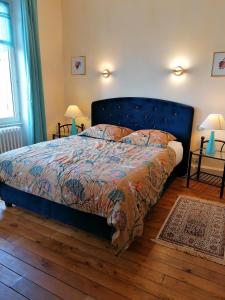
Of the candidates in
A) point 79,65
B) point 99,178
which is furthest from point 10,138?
point 99,178

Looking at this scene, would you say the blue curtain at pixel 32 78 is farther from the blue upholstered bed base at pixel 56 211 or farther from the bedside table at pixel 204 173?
the bedside table at pixel 204 173

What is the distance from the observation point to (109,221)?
Result: 1.83 m

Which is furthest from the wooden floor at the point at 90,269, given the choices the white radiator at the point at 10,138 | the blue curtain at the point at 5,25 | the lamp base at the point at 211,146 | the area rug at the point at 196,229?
the blue curtain at the point at 5,25

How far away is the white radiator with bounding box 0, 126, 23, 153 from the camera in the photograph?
3.57 m

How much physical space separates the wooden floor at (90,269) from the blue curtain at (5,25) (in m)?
2.78

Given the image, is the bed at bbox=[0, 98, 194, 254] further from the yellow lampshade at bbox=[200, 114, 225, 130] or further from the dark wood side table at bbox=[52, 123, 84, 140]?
the dark wood side table at bbox=[52, 123, 84, 140]

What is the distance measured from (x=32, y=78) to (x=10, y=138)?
1055mm

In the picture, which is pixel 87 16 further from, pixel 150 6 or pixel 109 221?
pixel 109 221

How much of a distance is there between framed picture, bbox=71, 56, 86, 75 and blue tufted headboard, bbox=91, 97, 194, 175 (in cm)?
67

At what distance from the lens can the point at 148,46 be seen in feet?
11.9

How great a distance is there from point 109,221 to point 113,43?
3.19 m

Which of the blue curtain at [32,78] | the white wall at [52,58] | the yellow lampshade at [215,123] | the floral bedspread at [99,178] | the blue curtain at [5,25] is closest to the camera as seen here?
the floral bedspread at [99,178]

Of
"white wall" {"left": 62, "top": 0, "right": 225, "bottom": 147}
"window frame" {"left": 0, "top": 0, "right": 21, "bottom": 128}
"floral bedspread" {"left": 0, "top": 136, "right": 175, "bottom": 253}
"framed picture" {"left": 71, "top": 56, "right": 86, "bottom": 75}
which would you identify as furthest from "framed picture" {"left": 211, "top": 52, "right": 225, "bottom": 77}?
"window frame" {"left": 0, "top": 0, "right": 21, "bottom": 128}

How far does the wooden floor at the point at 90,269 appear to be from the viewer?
5.23 feet
